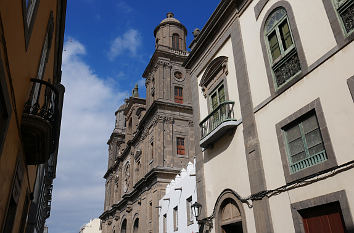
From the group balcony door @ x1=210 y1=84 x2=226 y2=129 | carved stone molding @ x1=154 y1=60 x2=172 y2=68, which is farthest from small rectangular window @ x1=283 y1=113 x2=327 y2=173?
carved stone molding @ x1=154 y1=60 x2=172 y2=68

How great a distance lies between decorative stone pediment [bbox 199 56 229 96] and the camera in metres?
11.1

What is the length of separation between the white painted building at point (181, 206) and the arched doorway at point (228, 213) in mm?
4337

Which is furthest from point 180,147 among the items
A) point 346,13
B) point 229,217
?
point 346,13

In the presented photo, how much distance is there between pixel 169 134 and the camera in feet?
87.0

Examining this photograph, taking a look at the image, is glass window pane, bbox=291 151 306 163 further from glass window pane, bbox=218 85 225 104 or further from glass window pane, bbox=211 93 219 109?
glass window pane, bbox=211 93 219 109

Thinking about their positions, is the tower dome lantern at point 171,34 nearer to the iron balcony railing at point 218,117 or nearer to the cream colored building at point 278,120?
the cream colored building at point 278,120

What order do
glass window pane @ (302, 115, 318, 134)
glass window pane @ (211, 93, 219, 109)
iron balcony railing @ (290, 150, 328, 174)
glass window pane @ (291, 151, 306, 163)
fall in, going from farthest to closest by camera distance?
glass window pane @ (211, 93, 219, 109) → glass window pane @ (291, 151, 306, 163) → glass window pane @ (302, 115, 318, 134) → iron balcony railing @ (290, 150, 328, 174)

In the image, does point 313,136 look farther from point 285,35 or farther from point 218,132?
point 218,132

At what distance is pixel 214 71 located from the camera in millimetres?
11734

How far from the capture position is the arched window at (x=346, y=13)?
245 inches

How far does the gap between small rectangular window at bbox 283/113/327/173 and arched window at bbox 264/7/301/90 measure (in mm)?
1281

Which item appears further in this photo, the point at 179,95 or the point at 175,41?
the point at 175,41

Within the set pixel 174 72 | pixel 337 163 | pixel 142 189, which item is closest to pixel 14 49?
pixel 337 163

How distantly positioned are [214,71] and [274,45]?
3421 millimetres
